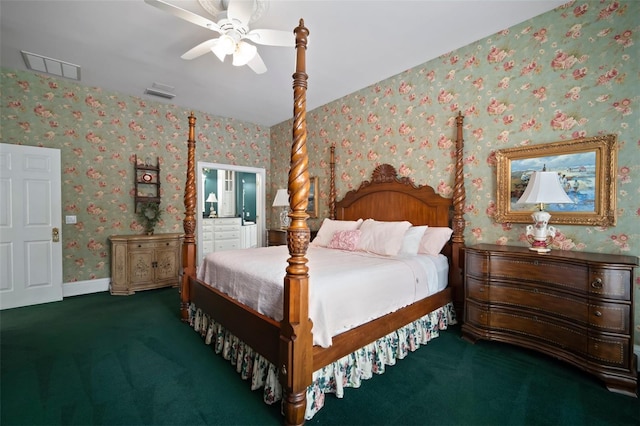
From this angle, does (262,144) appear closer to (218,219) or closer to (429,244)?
(218,219)

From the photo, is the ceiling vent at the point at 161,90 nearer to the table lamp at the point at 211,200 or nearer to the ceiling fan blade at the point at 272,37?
the ceiling fan blade at the point at 272,37

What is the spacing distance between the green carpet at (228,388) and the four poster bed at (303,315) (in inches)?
5.2

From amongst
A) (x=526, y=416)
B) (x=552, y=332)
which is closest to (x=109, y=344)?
(x=526, y=416)

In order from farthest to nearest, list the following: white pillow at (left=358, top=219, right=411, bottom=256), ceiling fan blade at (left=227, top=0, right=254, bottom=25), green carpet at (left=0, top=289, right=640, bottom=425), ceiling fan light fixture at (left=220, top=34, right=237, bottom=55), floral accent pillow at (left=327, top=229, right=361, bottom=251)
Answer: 1. floral accent pillow at (left=327, top=229, right=361, bottom=251)
2. white pillow at (left=358, top=219, right=411, bottom=256)
3. ceiling fan light fixture at (left=220, top=34, right=237, bottom=55)
4. ceiling fan blade at (left=227, top=0, right=254, bottom=25)
5. green carpet at (left=0, top=289, right=640, bottom=425)

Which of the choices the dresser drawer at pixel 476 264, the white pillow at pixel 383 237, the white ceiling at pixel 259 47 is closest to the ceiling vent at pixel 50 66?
the white ceiling at pixel 259 47

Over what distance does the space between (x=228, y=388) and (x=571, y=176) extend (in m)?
3.15

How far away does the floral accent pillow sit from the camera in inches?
126

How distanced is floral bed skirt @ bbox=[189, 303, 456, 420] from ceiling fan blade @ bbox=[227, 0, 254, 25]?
243cm

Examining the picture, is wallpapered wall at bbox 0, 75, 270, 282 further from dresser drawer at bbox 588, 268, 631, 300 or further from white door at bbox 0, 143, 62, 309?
→ dresser drawer at bbox 588, 268, 631, 300

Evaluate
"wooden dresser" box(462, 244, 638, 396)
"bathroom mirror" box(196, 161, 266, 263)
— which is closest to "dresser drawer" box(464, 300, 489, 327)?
"wooden dresser" box(462, 244, 638, 396)

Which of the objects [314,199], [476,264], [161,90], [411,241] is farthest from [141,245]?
[476,264]

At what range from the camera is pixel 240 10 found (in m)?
2.09

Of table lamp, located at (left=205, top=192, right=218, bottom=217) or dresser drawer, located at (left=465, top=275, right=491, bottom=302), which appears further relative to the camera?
table lamp, located at (left=205, top=192, right=218, bottom=217)

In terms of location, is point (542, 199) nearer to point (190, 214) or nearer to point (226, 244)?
point (190, 214)
